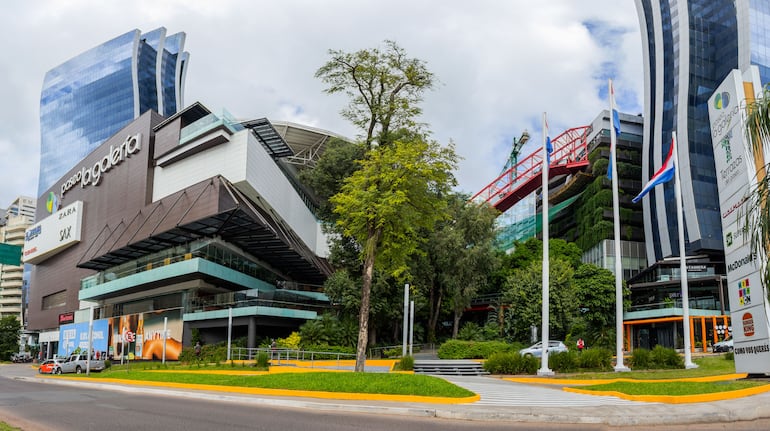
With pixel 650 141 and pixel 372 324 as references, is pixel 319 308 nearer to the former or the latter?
pixel 372 324

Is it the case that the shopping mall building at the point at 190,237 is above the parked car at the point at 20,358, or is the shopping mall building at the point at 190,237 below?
above

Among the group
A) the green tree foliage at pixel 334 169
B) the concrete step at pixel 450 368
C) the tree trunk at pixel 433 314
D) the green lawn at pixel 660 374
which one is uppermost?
the green tree foliage at pixel 334 169

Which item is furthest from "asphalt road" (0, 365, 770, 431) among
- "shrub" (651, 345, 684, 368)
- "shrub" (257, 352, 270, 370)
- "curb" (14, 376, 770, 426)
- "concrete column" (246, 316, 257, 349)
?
"concrete column" (246, 316, 257, 349)

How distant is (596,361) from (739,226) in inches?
384

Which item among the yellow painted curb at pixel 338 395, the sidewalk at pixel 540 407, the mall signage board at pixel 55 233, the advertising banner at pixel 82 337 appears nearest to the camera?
the sidewalk at pixel 540 407

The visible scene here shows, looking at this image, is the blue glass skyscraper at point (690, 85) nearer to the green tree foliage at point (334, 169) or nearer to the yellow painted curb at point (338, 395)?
the green tree foliage at point (334, 169)

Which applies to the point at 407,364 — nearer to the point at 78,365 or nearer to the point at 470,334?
the point at 470,334

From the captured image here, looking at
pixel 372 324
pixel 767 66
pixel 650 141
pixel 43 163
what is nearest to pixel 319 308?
pixel 372 324

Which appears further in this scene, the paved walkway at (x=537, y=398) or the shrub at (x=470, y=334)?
the shrub at (x=470, y=334)

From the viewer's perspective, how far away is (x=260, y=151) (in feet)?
178

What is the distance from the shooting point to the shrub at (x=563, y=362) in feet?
86.4

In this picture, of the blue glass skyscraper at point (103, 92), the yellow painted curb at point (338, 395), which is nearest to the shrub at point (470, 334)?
the yellow painted curb at point (338, 395)

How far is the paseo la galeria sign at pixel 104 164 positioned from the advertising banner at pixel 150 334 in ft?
55.6

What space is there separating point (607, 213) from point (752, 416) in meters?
68.2
